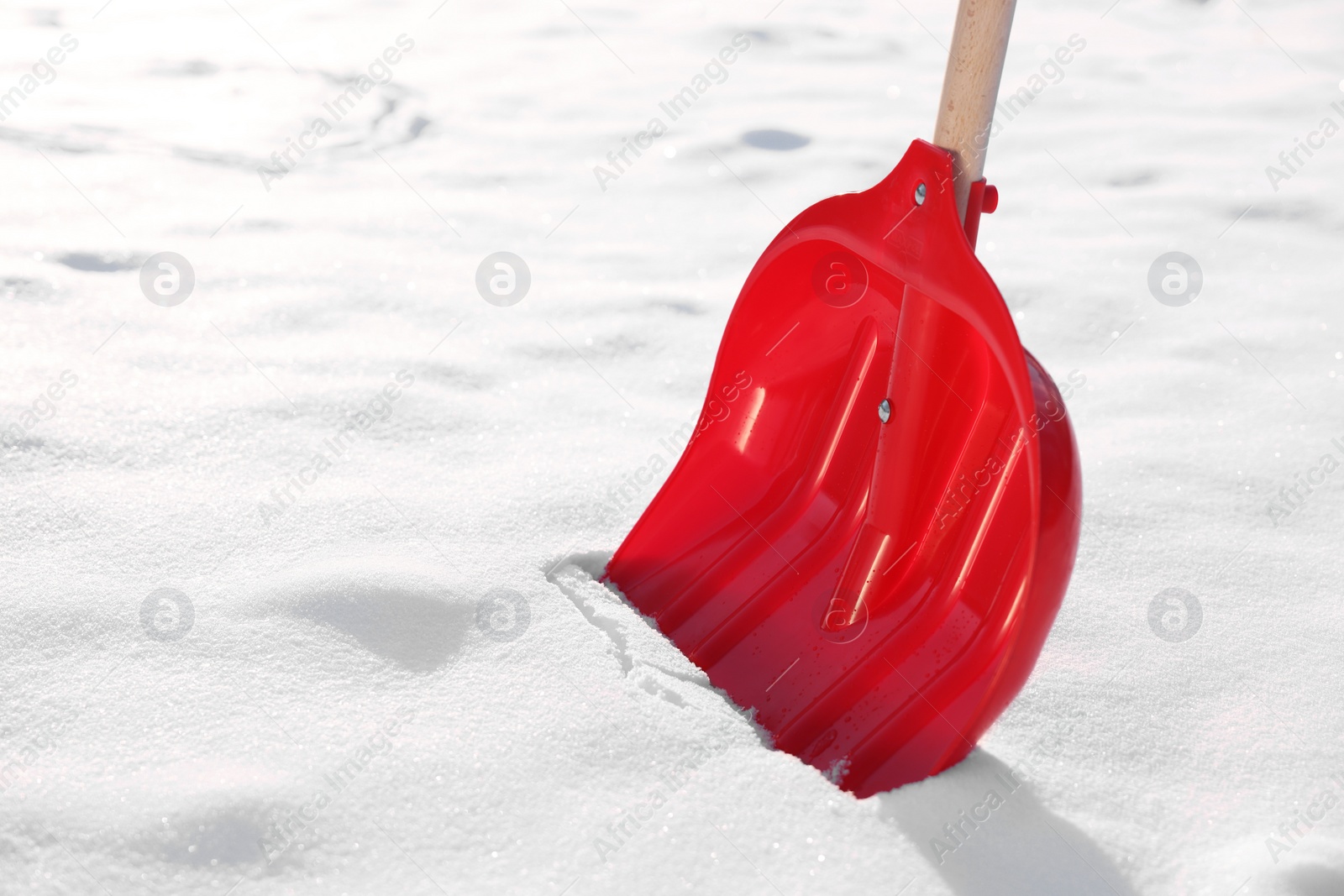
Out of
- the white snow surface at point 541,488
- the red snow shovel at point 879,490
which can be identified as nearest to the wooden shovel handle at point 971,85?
the red snow shovel at point 879,490

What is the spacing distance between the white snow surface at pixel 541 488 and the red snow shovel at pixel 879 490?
86mm

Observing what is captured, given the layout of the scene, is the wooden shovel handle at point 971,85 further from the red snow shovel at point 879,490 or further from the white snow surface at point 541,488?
the white snow surface at point 541,488

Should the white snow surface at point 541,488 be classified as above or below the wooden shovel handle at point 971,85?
below

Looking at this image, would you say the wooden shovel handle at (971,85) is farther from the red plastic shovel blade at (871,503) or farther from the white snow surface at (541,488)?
the white snow surface at (541,488)

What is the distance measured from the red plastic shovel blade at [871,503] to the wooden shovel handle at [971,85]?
0.03m

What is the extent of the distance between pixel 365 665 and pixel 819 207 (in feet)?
2.38

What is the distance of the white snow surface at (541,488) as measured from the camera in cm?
101

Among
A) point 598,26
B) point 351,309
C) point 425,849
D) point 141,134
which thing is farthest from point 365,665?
point 598,26

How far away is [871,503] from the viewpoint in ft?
4.19

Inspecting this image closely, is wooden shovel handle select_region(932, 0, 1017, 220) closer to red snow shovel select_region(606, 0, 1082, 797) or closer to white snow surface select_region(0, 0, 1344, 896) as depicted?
red snow shovel select_region(606, 0, 1082, 797)

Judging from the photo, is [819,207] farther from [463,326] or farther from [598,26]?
[598,26]

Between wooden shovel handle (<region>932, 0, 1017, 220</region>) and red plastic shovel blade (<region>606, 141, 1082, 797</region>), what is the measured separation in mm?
29

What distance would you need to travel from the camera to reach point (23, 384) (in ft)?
5.65

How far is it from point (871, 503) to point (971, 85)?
1.56ft
